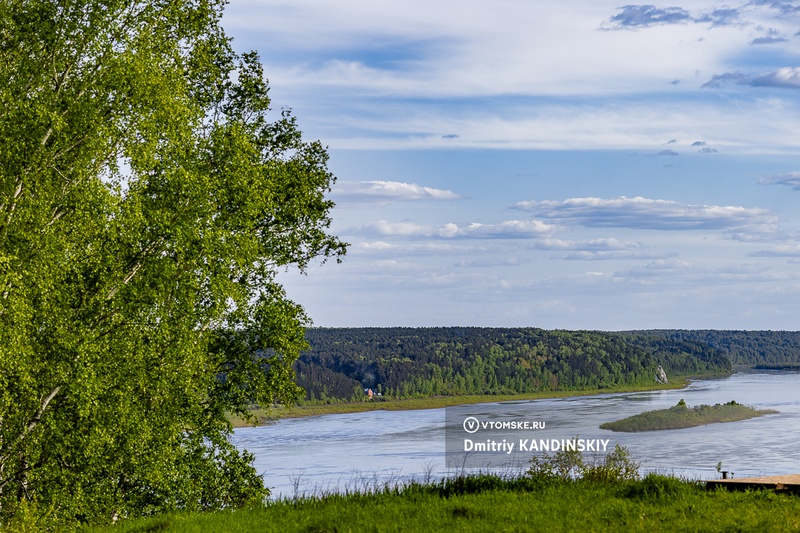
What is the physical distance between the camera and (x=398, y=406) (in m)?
150

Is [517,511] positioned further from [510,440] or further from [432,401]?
[432,401]

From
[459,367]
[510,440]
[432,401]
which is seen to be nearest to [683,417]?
[510,440]

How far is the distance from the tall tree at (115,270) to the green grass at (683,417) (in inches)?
2977

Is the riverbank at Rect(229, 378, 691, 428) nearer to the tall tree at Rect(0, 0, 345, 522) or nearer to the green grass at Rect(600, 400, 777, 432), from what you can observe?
the green grass at Rect(600, 400, 777, 432)

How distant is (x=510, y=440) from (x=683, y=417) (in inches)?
1032

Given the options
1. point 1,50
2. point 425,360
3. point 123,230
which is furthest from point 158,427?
point 425,360

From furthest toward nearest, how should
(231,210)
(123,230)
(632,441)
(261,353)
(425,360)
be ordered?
(425,360), (632,441), (261,353), (231,210), (123,230)

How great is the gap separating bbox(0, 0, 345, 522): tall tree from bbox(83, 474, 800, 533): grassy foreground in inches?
149

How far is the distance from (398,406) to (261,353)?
127 meters

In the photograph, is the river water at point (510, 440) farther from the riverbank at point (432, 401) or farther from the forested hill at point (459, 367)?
the forested hill at point (459, 367)

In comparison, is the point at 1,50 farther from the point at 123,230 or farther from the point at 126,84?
the point at 123,230

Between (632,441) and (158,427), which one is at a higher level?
(158,427)

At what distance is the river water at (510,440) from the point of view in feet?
186

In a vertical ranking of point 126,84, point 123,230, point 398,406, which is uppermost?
point 126,84
